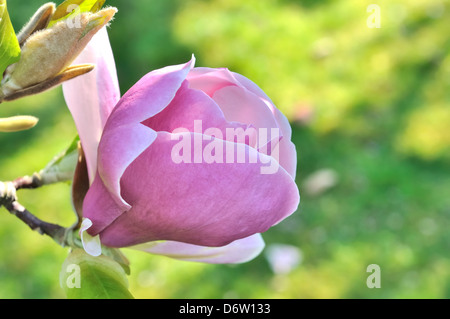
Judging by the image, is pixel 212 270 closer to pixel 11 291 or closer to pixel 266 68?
pixel 11 291

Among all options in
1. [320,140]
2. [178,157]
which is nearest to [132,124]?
[178,157]

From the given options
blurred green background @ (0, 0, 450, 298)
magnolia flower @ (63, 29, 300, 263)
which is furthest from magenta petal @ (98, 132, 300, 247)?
blurred green background @ (0, 0, 450, 298)

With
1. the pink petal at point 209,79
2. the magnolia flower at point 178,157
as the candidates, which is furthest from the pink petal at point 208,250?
the pink petal at point 209,79

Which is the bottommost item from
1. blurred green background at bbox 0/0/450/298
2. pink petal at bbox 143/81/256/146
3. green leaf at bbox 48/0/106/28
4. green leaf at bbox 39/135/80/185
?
blurred green background at bbox 0/0/450/298

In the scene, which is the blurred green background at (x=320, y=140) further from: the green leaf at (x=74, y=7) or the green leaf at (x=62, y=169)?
the green leaf at (x=74, y=7)

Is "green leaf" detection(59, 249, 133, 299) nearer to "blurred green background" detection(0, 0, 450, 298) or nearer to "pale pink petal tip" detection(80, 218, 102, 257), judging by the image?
"pale pink petal tip" detection(80, 218, 102, 257)

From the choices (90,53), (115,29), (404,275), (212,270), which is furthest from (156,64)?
(90,53)
